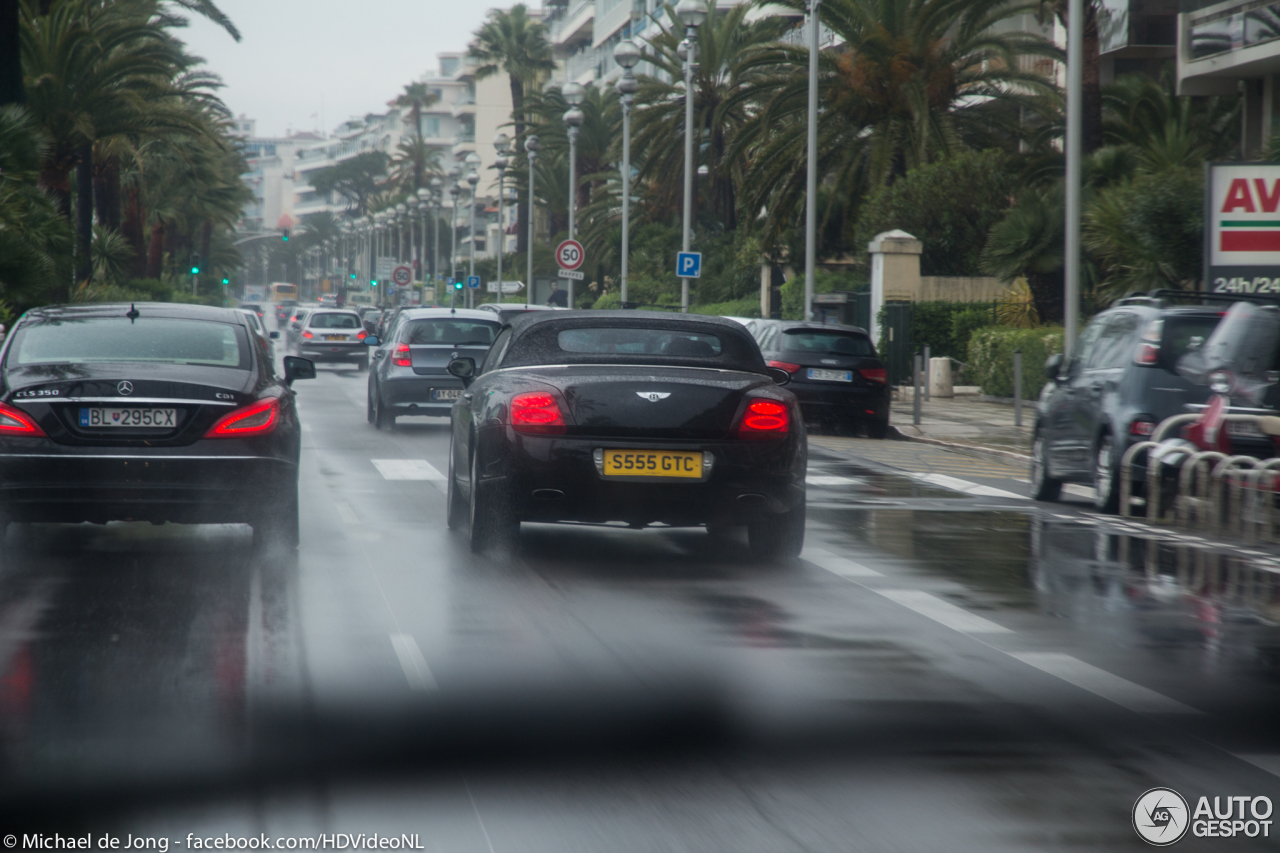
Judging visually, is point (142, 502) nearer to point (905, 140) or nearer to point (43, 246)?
point (43, 246)

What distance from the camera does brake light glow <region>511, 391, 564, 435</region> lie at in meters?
9.46

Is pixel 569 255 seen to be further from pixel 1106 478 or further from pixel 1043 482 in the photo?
pixel 1106 478

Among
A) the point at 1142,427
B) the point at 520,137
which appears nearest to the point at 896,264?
the point at 1142,427

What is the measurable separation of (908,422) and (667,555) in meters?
15.7

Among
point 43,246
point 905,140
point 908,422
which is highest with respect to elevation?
point 905,140

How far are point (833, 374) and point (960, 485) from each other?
689 cm

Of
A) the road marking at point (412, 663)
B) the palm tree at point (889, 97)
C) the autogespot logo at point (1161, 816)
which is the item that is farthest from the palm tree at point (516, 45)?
the autogespot logo at point (1161, 816)

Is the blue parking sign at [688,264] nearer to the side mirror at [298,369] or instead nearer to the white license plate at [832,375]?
the white license plate at [832,375]

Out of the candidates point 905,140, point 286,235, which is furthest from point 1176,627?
point 286,235

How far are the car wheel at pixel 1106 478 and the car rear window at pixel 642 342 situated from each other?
442 centimetres

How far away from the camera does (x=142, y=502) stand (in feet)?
30.2

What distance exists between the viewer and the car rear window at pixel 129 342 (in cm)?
974

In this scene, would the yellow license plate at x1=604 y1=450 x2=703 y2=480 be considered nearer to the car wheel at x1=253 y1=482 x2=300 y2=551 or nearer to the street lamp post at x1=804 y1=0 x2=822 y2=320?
the car wheel at x1=253 y1=482 x2=300 y2=551

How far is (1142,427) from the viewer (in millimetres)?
13266
